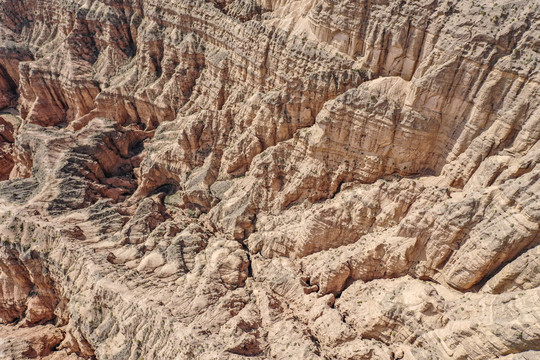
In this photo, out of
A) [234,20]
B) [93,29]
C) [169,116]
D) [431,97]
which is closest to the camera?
[431,97]

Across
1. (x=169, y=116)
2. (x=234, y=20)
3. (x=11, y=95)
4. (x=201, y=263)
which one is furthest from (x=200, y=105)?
(x=11, y=95)

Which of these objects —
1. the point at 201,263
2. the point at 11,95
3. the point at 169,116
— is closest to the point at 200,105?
the point at 169,116

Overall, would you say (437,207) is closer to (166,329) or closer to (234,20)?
(166,329)

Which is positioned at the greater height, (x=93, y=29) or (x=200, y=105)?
(x=93, y=29)

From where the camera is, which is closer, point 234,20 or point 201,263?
point 201,263

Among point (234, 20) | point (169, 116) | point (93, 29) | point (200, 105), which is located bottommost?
point (169, 116)

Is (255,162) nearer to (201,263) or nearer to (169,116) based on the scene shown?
(201,263)

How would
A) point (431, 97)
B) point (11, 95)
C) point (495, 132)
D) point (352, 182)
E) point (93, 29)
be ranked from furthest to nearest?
point (11, 95) → point (93, 29) → point (352, 182) → point (431, 97) → point (495, 132)
